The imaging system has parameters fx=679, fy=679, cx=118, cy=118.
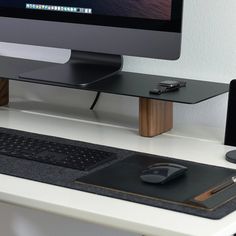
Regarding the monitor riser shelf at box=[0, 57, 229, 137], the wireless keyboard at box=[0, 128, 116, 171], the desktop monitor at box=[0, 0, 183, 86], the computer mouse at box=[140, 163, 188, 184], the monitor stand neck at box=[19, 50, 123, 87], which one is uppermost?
the desktop monitor at box=[0, 0, 183, 86]

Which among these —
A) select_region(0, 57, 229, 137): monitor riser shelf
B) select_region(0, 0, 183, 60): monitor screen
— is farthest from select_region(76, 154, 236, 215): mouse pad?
select_region(0, 0, 183, 60): monitor screen

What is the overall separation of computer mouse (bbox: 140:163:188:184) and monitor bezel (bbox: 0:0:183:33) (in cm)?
35

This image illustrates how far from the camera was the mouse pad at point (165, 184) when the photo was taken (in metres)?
1.05

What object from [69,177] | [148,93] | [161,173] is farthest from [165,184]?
[148,93]

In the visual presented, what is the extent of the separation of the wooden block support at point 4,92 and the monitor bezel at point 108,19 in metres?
0.18

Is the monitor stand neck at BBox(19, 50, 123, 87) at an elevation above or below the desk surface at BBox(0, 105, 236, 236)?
above

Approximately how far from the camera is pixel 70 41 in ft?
4.96

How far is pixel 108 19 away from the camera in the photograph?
146 centimetres

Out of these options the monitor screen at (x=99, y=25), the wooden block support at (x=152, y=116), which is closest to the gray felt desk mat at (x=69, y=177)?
the wooden block support at (x=152, y=116)

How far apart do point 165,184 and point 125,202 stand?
96 millimetres

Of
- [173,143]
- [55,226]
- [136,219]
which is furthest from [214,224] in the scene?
[55,226]

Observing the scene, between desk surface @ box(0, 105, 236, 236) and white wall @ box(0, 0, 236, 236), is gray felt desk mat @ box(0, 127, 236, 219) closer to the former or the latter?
desk surface @ box(0, 105, 236, 236)

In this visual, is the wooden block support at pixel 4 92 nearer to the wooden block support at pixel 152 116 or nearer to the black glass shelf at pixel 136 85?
the black glass shelf at pixel 136 85

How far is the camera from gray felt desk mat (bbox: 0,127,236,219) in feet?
3.32
